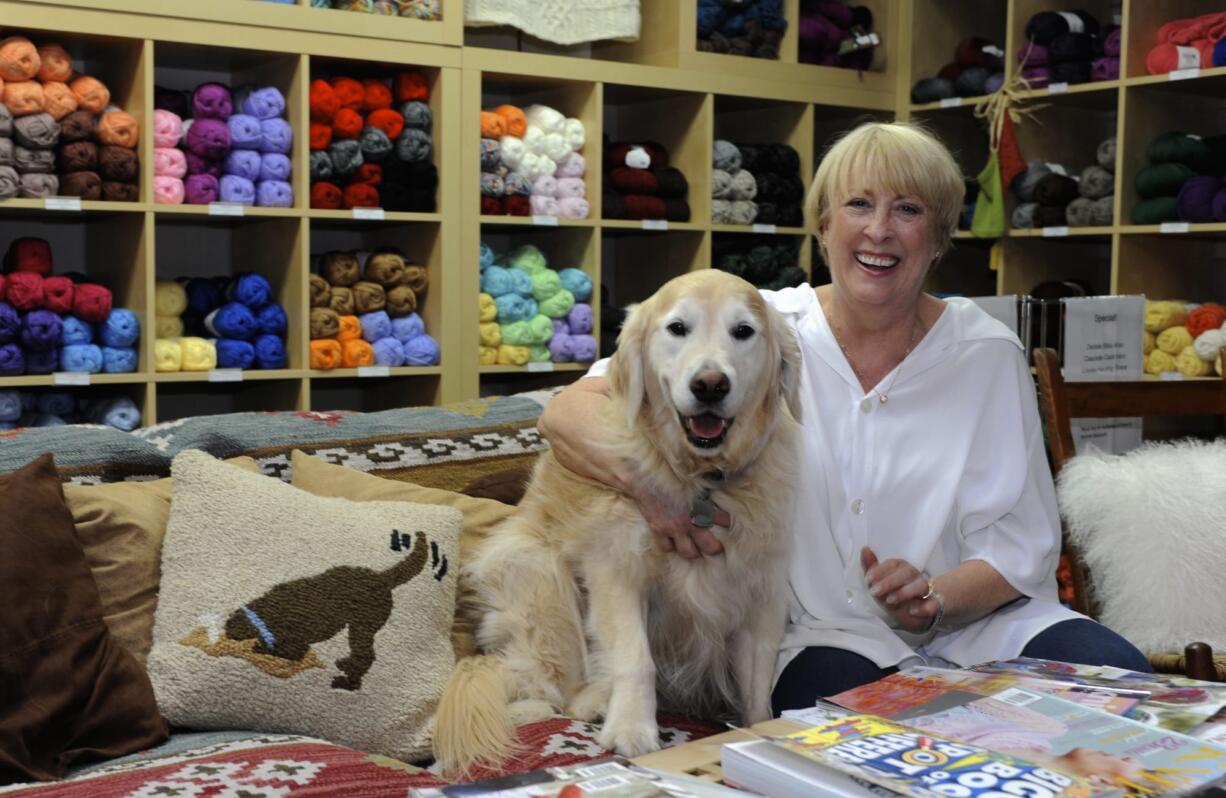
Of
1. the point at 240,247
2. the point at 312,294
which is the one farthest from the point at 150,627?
the point at 240,247

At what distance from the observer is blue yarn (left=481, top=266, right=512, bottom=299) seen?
13.3 feet

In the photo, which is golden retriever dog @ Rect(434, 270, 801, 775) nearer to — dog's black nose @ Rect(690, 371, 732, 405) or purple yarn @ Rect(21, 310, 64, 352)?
dog's black nose @ Rect(690, 371, 732, 405)

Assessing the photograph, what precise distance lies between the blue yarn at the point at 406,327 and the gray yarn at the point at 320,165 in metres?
0.49

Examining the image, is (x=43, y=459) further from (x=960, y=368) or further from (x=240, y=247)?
(x=240, y=247)

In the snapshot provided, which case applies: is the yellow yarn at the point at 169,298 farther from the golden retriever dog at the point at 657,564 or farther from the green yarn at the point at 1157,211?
the green yarn at the point at 1157,211

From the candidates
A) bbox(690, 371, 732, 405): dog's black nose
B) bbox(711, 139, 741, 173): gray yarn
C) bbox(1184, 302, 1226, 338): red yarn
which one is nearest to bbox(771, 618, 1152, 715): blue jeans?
bbox(690, 371, 732, 405): dog's black nose

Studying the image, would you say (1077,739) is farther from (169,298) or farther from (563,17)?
(563,17)

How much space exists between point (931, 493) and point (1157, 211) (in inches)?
96.9

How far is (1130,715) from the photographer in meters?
1.33

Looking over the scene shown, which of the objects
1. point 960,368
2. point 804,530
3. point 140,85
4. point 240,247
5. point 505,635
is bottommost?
point 505,635

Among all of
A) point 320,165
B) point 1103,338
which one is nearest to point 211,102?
point 320,165

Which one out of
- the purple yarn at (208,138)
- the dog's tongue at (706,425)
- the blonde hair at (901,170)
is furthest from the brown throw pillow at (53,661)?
the purple yarn at (208,138)

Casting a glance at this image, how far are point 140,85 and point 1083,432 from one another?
2.74 meters

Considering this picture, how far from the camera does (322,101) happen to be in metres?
3.72
